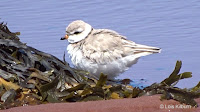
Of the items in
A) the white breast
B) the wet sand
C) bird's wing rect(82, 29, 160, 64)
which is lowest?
the wet sand

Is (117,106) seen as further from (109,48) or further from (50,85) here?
(109,48)

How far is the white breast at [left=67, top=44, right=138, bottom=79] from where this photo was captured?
6703 mm

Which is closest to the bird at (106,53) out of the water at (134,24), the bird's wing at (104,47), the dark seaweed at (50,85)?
the bird's wing at (104,47)

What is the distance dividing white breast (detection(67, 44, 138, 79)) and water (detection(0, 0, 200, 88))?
319 millimetres

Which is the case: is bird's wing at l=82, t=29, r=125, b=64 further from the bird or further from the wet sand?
the wet sand

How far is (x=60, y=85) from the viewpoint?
5.22m

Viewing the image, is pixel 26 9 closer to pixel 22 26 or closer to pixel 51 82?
pixel 22 26

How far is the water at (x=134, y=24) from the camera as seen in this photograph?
290 inches

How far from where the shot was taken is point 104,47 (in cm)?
686

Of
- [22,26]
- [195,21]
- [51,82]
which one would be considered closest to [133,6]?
[195,21]

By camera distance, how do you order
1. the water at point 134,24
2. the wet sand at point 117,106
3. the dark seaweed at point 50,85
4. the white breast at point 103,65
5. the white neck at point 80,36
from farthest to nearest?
1. the water at point 134,24
2. the white neck at point 80,36
3. the white breast at point 103,65
4. the dark seaweed at point 50,85
5. the wet sand at point 117,106

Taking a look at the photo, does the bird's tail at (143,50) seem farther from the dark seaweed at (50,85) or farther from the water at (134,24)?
the dark seaweed at (50,85)

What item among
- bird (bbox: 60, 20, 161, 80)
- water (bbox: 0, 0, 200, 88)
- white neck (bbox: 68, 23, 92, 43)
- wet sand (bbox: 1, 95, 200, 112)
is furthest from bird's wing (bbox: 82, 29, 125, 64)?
wet sand (bbox: 1, 95, 200, 112)

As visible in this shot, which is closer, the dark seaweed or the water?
the dark seaweed
